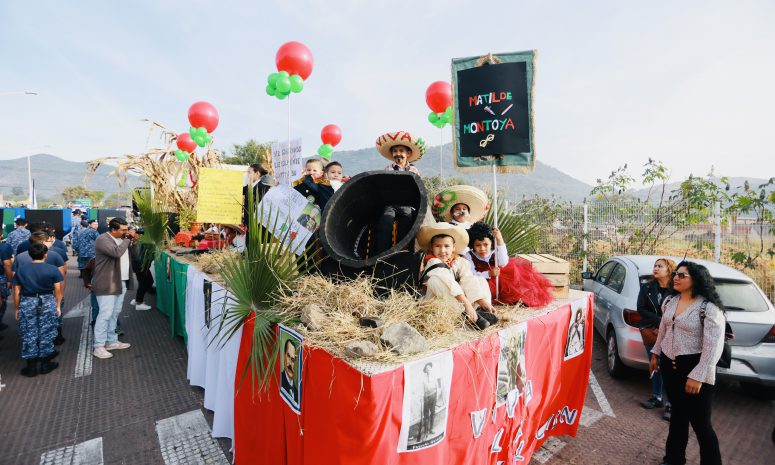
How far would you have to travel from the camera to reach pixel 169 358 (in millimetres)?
5094

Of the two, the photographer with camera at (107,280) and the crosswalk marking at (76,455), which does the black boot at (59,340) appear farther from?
the crosswalk marking at (76,455)

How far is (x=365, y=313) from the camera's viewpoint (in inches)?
83.5

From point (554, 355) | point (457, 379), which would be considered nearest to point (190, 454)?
point (457, 379)

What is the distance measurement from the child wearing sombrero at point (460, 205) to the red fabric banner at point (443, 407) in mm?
1055

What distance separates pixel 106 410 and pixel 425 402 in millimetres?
3733

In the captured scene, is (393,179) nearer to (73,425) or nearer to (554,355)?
(554,355)

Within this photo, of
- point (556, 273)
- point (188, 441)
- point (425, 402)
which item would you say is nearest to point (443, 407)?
point (425, 402)

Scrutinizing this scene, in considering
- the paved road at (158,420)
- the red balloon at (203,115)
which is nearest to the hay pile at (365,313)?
the paved road at (158,420)

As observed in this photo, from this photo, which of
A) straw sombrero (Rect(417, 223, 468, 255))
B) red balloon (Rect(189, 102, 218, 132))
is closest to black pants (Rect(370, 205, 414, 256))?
→ straw sombrero (Rect(417, 223, 468, 255))

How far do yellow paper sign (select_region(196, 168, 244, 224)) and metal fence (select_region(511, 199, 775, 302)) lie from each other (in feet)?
16.0

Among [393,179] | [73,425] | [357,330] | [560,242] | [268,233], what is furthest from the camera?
[560,242]

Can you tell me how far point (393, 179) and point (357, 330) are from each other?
1228mm

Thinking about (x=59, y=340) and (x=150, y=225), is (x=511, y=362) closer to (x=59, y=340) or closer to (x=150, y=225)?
(x=59, y=340)

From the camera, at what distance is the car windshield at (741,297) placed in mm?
3836
